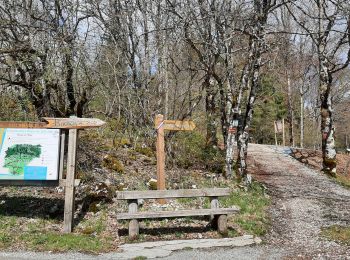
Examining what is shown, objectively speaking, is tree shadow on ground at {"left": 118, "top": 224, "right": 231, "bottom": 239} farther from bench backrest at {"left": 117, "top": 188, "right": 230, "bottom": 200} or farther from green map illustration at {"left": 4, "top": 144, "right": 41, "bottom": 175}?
green map illustration at {"left": 4, "top": 144, "right": 41, "bottom": 175}

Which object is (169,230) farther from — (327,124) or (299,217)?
(327,124)

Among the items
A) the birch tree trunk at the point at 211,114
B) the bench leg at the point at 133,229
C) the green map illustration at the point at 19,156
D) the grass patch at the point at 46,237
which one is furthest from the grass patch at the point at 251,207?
the green map illustration at the point at 19,156

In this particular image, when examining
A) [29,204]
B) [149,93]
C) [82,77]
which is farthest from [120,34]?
[29,204]

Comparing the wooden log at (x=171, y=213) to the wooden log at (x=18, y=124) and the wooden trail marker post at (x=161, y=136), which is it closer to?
the wooden trail marker post at (x=161, y=136)

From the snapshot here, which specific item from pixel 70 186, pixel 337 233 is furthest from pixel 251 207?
pixel 70 186

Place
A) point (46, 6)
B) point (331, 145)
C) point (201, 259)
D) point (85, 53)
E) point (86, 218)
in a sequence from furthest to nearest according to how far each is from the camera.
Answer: point (331, 145)
point (46, 6)
point (85, 53)
point (86, 218)
point (201, 259)

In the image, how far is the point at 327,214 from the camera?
8.21m

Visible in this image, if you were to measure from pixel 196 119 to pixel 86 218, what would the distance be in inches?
221

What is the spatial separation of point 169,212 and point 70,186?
1.79m

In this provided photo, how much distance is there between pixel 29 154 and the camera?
22.3ft

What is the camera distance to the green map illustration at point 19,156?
22.0 ft

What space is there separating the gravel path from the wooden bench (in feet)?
2.44

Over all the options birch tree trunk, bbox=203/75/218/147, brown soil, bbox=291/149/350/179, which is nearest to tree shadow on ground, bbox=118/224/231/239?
birch tree trunk, bbox=203/75/218/147

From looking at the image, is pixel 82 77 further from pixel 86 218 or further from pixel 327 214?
pixel 327 214
